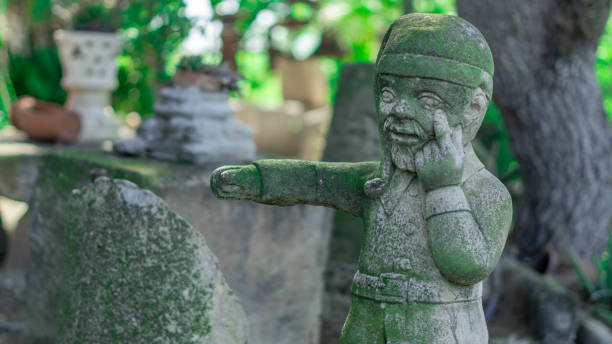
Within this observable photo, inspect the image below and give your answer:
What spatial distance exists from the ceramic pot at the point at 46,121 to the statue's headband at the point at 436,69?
3.23 meters

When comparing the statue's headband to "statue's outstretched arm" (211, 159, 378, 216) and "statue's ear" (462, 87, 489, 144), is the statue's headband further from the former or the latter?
"statue's outstretched arm" (211, 159, 378, 216)

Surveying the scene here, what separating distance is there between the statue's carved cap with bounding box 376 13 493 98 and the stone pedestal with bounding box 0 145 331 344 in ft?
4.26

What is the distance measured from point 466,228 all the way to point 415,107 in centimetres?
37

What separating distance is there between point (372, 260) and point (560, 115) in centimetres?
265

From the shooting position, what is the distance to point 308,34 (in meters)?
10.0

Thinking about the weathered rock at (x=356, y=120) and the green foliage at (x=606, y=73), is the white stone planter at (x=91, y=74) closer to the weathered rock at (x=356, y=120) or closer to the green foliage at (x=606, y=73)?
the weathered rock at (x=356, y=120)

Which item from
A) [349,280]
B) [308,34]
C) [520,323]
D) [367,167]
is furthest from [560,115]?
[308,34]

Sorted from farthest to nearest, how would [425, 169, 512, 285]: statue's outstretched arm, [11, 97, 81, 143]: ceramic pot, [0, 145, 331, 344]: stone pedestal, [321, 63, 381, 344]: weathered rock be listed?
1. [11, 97, 81, 143]: ceramic pot
2. [321, 63, 381, 344]: weathered rock
3. [0, 145, 331, 344]: stone pedestal
4. [425, 169, 512, 285]: statue's outstretched arm

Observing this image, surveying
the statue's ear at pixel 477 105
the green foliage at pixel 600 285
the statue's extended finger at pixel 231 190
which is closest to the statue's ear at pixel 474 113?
the statue's ear at pixel 477 105

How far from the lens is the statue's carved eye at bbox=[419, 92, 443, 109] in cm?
211

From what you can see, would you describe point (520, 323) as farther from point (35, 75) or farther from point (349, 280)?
point (35, 75)

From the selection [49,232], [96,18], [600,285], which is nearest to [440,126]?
[49,232]

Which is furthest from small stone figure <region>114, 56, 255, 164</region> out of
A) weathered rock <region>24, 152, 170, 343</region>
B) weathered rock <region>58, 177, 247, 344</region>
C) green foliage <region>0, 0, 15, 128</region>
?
green foliage <region>0, 0, 15, 128</region>

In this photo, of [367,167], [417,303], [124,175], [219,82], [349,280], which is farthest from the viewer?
[349,280]
